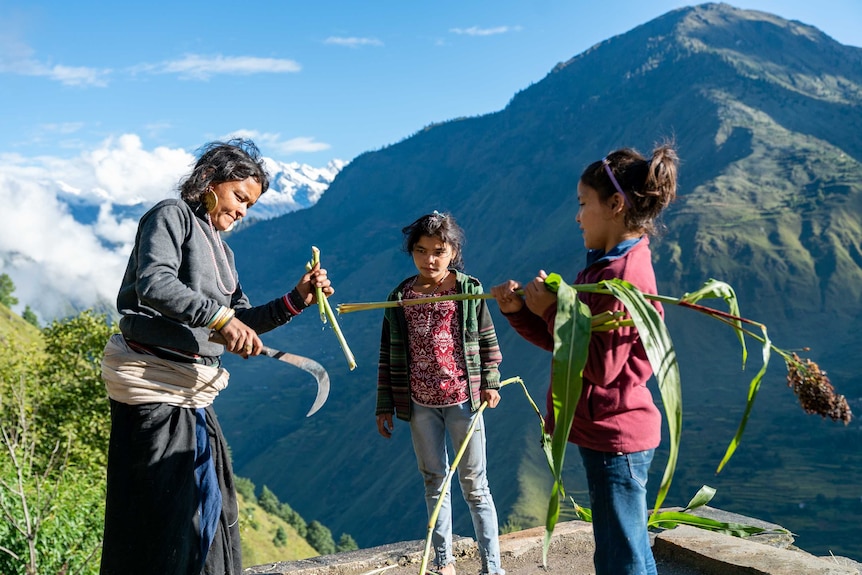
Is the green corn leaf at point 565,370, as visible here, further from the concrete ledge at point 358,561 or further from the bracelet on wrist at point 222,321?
the concrete ledge at point 358,561

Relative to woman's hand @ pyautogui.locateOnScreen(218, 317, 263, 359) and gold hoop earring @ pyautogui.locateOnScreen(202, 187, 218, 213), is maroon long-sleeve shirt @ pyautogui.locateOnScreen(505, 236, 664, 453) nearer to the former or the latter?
woman's hand @ pyautogui.locateOnScreen(218, 317, 263, 359)

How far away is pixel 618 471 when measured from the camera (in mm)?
2275

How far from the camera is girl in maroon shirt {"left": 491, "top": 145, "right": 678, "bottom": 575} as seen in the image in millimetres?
2258

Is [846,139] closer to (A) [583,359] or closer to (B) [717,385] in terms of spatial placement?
(B) [717,385]

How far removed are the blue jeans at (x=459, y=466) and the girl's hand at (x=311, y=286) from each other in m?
0.88

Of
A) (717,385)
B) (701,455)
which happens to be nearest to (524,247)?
(717,385)

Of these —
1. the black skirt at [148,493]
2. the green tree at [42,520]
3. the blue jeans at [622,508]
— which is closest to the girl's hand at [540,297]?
the blue jeans at [622,508]

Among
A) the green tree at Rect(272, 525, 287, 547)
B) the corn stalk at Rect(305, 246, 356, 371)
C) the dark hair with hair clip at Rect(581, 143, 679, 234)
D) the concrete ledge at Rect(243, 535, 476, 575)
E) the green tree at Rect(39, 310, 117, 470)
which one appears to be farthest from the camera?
the green tree at Rect(272, 525, 287, 547)

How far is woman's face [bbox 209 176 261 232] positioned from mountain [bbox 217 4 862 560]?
50505 millimetres

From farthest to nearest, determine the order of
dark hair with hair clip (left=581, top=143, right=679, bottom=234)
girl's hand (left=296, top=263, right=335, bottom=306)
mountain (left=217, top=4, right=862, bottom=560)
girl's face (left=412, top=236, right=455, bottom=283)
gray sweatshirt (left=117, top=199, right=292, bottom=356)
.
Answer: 1. mountain (left=217, top=4, right=862, bottom=560)
2. girl's face (left=412, top=236, right=455, bottom=283)
3. girl's hand (left=296, top=263, right=335, bottom=306)
4. gray sweatshirt (left=117, top=199, right=292, bottom=356)
5. dark hair with hair clip (left=581, top=143, right=679, bottom=234)

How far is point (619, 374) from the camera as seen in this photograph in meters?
2.30

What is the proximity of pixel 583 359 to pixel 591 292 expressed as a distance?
309 mm

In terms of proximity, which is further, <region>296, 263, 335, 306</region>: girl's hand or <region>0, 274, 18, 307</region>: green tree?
<region>0, 274, 18, 307</region>: green tree

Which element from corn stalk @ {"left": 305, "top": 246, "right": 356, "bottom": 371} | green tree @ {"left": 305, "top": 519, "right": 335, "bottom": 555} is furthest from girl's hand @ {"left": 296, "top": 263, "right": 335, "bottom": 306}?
green tree @ {"left": 305, "top": 519, "right": 335, "bottom": 555}
